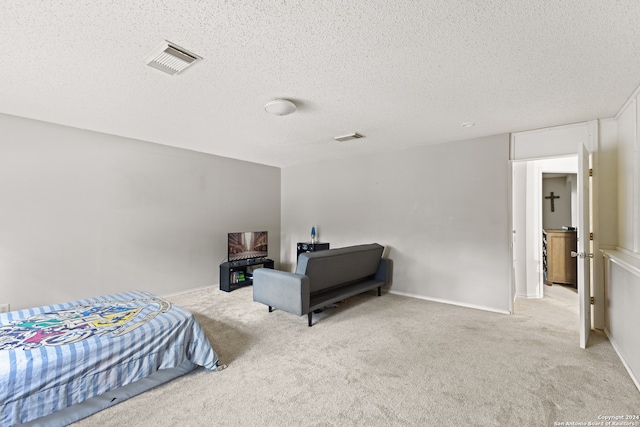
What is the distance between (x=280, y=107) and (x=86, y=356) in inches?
95.0

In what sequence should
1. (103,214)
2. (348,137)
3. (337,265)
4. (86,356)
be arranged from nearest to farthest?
(86,356) < (337,265) < (103,214) < (348,137)

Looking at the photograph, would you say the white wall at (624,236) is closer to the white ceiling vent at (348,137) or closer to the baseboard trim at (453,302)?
the baseboard trim at (453,302)

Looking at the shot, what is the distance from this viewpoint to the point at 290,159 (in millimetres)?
5531

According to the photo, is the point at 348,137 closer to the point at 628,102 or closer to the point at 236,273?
the point at 628,102

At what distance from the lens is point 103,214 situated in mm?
3842

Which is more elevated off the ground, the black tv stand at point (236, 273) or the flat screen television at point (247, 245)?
the flat screen television at point (247, 245)

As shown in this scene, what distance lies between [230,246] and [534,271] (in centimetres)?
501

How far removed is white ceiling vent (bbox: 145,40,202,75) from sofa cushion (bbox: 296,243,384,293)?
2.17 m

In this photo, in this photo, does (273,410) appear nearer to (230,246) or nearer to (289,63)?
(289,63)

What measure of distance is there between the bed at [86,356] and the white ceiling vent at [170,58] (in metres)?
1.93

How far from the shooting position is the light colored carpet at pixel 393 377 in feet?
5.98

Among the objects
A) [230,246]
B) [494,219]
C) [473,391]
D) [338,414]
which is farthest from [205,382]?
[494,219]

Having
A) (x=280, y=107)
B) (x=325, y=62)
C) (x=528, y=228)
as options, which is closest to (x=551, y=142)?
(x=528, y=228)

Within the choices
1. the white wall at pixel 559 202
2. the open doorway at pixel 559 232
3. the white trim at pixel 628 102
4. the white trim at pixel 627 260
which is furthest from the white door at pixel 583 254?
the white wall at pixel 559 202
